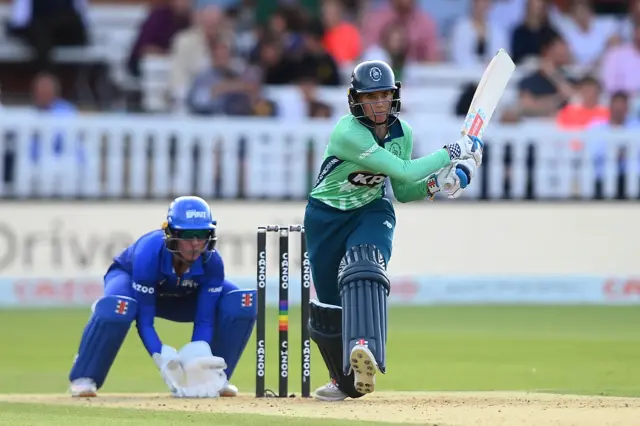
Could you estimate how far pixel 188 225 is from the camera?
8.04 m

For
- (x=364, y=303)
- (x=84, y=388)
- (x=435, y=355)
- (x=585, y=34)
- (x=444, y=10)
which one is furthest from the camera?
(x=444, y=10)

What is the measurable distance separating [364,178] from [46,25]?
10006 millimetres

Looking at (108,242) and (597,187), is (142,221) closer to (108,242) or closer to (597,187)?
(108,242)

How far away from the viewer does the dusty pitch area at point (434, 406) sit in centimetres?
677

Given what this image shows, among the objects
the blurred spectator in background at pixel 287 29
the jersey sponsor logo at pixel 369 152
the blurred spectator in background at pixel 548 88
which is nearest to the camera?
the jersey sponsor logo at pixel 369 152

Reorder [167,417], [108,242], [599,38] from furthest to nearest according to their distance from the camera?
[599,38] → [108,242] → [167,417]

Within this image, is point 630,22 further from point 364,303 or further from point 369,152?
point 364,303

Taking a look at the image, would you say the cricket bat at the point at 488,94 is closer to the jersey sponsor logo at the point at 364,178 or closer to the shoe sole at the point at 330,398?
the jersey sponsor logo at the point at 364,178

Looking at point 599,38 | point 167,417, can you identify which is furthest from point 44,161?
point 167,417

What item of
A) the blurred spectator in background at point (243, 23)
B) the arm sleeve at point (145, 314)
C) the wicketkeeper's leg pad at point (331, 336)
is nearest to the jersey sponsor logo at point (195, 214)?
the arm sleeve at point (145, 314)

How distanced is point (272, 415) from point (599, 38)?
11.2m

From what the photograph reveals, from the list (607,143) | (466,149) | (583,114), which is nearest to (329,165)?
(466,149)

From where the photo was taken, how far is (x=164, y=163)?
14852 mm

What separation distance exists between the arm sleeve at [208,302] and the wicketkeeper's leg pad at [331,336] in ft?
2.14
